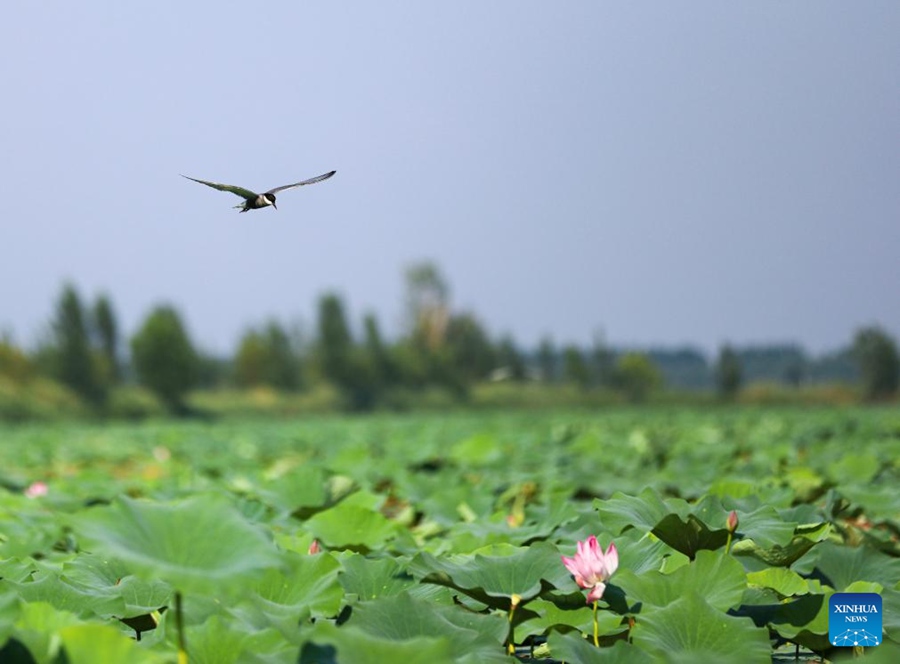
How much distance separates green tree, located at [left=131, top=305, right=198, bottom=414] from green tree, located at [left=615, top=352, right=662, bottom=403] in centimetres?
2613

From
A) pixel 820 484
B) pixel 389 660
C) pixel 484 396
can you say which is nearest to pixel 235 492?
pixel 820 484

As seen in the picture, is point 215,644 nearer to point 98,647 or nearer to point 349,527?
point 98,647

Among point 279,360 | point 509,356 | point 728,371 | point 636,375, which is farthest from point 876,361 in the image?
point 279,360

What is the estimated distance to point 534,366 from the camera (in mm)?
65250

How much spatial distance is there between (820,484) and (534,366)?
203ft

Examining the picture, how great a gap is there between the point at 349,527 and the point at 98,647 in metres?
1.26

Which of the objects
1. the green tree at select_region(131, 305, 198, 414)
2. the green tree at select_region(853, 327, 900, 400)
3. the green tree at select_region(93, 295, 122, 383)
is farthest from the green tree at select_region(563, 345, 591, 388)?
the green tree at select_region(93, 295, 122, 383)

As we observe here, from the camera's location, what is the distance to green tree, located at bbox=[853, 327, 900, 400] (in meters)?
53.6

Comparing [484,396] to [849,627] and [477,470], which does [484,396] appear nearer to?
[477,470]

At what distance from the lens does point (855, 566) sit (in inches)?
84.4

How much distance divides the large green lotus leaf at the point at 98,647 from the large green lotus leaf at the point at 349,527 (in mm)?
1225

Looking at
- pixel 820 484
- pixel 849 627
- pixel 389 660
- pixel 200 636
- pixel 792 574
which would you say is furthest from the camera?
pixel 820 484

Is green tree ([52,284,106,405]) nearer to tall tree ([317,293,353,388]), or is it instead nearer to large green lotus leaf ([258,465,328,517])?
tall tree ([317,293,353,388])

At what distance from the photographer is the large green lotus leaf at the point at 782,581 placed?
1.85 m
